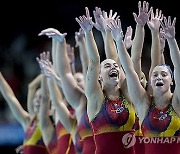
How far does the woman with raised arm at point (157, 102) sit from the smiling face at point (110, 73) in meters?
0.19

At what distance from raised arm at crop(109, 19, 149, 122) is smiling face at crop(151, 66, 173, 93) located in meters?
0.15

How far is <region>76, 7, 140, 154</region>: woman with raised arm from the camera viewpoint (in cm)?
652

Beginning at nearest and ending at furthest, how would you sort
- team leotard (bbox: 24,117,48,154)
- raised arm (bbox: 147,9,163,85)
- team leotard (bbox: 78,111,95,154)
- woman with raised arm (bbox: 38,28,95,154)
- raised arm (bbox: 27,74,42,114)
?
raised arm (bbox: 147,9,163,85) < team leotard (bbox: 78,111,95,154) < woman with raised arm (bbox: 38,28,95,154) < team leotard (bbox: 24,117,48,154) < raised arm (bbox: 27,74,42,114)

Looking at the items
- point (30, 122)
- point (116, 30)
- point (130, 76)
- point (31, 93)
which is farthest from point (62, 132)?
point (116, 30)

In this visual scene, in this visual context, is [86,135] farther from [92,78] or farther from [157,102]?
[157,102]

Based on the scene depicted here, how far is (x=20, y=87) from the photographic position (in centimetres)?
1270

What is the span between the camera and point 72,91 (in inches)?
297

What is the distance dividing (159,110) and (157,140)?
292 millimetres

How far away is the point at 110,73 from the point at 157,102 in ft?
1.79

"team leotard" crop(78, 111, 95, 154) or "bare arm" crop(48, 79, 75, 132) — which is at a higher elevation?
"bare arm" crop(48, 79, 75, 132)

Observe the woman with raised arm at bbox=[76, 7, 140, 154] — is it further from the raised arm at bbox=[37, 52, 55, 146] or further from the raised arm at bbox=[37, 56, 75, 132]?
the raised arm at bbox=[37, 52, 55, 146]

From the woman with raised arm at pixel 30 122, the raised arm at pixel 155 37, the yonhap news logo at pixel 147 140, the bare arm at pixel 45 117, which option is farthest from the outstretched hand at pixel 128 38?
the woman with raised arm at pixel 30 122

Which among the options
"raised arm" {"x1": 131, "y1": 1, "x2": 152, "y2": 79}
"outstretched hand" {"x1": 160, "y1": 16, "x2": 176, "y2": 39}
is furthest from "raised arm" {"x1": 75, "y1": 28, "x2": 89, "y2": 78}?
"outstretched hand" {"x1": 160, "y1": 16, "x2": 176, "y2": 39}

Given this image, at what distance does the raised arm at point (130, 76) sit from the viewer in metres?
6.38
